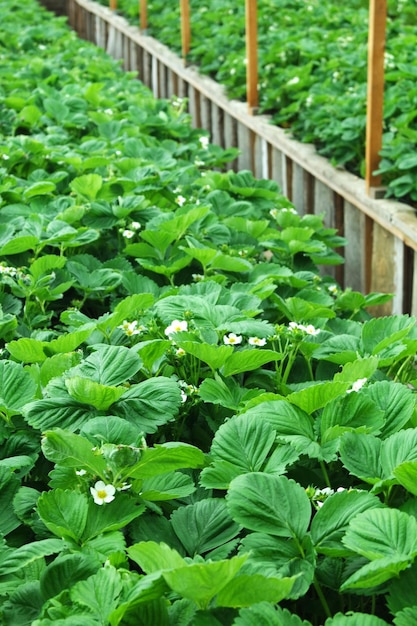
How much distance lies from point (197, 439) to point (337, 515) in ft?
1.63

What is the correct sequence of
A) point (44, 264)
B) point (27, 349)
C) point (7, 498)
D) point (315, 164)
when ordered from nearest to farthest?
point (7, 498) < point (27, 349) < point (44, 264) < point (315, 164)

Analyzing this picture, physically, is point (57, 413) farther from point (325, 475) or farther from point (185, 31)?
point (185, 31)

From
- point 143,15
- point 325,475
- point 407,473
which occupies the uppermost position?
point 407,473

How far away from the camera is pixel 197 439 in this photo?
1.69 metres

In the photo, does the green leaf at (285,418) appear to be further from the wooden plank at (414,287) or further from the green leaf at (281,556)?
the wooden plank at (414,287)

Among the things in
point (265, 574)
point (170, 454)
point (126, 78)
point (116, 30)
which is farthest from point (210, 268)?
point (116, 30)

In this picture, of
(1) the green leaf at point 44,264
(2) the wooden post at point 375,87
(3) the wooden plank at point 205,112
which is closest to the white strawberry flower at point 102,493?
(1) the green leaf at point 44,264

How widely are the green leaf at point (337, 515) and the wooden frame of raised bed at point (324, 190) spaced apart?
2728 mm

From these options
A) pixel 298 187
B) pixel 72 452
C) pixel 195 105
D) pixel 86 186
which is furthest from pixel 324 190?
pixel 72 452

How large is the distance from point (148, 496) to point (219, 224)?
1418 millimetres

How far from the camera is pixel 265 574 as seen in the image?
1.13 metres

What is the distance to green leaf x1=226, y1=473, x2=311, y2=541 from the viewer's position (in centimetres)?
120

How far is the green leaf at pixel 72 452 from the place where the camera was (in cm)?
131

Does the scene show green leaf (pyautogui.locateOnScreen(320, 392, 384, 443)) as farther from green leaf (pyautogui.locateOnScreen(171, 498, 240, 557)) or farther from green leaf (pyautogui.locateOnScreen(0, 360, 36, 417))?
green leaf (pyautogui.locateOnScreen(0, 360, 36, 417))
